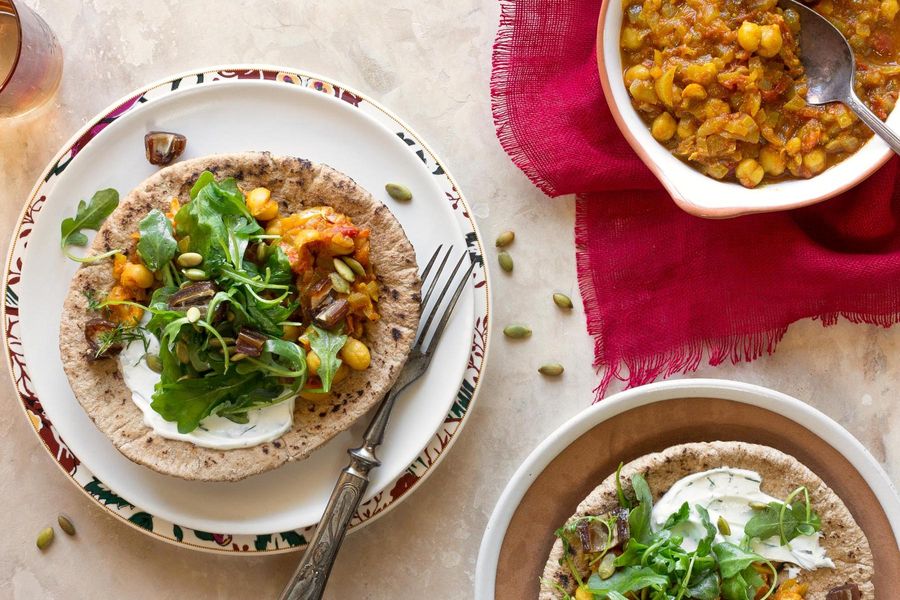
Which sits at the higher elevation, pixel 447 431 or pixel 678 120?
pixel 678 120

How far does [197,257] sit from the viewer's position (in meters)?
2.77

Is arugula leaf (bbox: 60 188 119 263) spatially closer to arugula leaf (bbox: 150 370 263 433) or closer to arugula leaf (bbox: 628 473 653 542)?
arugula leaf (bbox: 150 370 263 433)

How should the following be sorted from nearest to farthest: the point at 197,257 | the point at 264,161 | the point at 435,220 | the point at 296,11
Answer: the point at 197,257 → the point at 264,161 → the point at 435,220 → the point at 296,11

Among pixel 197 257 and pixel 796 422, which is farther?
pixel 796 422

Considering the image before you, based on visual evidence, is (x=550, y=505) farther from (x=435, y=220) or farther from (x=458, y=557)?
(x=435, y=220)

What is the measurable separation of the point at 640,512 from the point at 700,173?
125cm

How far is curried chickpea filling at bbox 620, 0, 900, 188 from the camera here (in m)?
2.96

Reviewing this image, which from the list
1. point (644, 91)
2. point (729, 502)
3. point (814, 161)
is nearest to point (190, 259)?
point (644, 91)

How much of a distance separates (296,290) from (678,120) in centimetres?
151

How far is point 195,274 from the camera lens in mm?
2750

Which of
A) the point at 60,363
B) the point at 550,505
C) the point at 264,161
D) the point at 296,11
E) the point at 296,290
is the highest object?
the point at 296,11

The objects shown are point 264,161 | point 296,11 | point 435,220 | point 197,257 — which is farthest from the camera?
point 296,11

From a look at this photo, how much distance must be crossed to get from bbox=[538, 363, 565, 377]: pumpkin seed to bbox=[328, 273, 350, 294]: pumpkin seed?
3.12 ft

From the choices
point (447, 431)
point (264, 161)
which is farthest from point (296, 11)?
point (447, 431)
